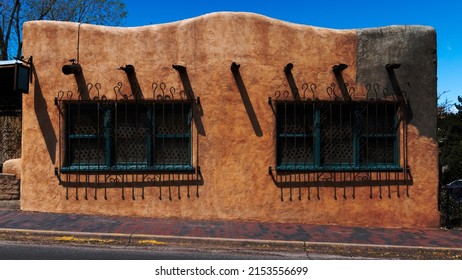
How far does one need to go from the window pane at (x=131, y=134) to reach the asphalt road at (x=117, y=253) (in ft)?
7.88

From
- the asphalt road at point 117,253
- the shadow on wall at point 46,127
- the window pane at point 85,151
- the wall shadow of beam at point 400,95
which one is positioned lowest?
the asphalt road at point 117,253

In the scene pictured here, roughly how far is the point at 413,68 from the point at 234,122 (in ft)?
11.7

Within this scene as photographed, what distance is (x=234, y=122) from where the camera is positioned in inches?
332

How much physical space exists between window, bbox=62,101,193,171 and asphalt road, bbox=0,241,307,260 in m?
2.27

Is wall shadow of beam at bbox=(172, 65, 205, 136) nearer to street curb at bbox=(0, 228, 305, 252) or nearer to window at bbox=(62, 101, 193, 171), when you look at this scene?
window at bbox=(62, 101, 193, 171)

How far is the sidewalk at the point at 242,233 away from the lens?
6590 millimetres

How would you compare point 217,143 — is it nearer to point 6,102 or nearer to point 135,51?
point 135,51

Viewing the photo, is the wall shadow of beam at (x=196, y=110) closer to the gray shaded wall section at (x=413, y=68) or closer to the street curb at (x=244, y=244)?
the street curb at (x=244, y=244)

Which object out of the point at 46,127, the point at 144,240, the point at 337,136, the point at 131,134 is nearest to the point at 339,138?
the point at 337,136

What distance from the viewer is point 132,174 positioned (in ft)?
28.0

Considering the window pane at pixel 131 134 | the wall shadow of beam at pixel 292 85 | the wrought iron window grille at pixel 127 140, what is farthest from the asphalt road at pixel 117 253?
the wall shadow of beam at pixel 292 85

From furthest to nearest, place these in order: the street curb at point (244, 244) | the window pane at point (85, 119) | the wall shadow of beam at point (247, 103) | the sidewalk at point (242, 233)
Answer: the window pane at point (85, 119) < the wall shadow of beam at point (247, 103) < the sidewalk at point (242, 233) < the street curb at point (244, 244)

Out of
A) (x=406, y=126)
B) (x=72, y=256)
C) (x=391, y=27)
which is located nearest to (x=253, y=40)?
(x=391, y=27)


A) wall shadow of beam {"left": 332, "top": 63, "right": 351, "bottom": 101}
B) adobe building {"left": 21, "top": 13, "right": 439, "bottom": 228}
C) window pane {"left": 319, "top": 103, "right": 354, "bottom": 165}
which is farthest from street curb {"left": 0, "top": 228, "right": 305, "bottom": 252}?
wall shadow of beam {"left": 332, "top": 63, "right": 351, "bottom": 101}
